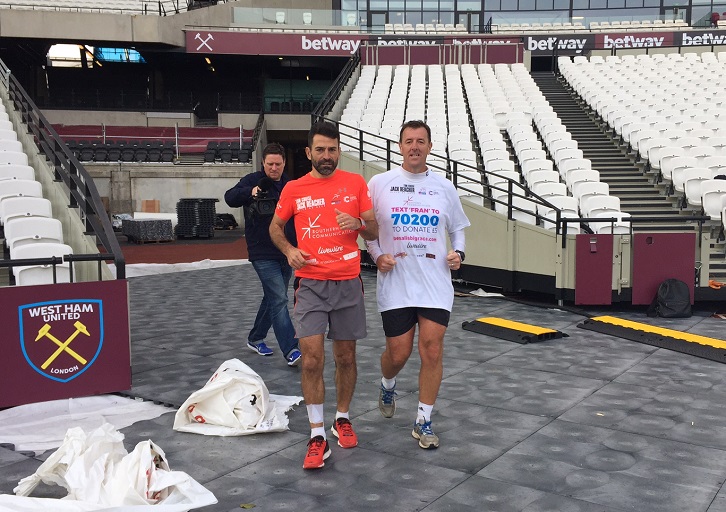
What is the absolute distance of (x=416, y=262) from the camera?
452 cm

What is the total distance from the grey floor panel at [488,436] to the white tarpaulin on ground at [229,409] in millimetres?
99

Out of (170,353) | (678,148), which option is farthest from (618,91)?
(170,353)

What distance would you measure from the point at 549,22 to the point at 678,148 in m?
24.1

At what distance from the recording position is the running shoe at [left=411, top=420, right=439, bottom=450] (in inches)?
174

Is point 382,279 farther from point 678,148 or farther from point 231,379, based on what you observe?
point 678,148

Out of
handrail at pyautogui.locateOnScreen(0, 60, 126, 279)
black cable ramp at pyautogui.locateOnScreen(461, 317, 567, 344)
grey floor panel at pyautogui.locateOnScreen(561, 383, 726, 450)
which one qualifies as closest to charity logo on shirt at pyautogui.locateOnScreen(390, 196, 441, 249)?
grey floor panel at pyautogui.locateOnScreen(561, 383, 726, 450)

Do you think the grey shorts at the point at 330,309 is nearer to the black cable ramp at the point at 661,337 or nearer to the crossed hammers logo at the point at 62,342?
the crossed hammers logo at the point at 62,342

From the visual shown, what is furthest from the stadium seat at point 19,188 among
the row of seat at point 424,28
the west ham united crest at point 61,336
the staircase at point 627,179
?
the row of seat at point 424,28

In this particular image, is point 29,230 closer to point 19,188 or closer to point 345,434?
point 19,188

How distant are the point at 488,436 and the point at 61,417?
3105mm

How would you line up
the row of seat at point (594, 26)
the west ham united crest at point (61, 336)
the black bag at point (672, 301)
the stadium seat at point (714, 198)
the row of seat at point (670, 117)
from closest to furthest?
1. the west ham united crest at point (61, 336)
2. the black bag at point (672, 301)
3. the stadium seat at point (714, 198)
4. the row of seat at point (670, 117)
5. the row of seat at point (594, 26)

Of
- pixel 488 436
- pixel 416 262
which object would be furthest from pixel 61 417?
pixel 488 436

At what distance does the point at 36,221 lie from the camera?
25.6ft

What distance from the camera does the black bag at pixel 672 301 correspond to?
906 cm
